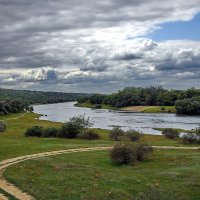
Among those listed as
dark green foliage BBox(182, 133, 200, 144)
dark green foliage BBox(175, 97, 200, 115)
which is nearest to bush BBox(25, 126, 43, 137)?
dark green foliage BBox(182, 133, 200, 144)

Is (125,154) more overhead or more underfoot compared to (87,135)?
more overhead

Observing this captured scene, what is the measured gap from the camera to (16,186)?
1107 inches

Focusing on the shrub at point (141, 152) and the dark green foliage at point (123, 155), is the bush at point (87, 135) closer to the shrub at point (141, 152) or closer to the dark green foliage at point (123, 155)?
the shrub at point (141, 152)

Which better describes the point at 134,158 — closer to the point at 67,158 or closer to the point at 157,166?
the point at 157,166

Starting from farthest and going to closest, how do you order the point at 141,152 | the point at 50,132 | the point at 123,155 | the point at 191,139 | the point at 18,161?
the point at 50,132
the point at 191,139
the point at 141,152
the point at 18,161
the point at 123,155

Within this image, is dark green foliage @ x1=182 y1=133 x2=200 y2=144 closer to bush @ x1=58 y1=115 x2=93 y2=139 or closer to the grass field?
the grass field

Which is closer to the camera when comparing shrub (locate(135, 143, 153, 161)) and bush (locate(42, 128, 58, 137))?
shrub (locate(135, 143, 153, 161))

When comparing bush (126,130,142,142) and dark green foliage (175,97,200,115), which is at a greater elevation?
dark green foliage (175,97,200,115)

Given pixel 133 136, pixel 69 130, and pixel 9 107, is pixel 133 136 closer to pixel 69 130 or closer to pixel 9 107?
pixel 69 130

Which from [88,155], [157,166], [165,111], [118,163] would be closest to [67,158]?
[88,155]

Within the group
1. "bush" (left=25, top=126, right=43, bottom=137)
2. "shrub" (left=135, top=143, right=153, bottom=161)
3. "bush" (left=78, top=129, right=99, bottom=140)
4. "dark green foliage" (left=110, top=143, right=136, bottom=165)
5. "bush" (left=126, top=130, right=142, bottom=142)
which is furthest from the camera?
"bush" (left=25, top=126, right=43, bottom=137)

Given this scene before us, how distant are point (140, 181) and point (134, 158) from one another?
9.54 meters

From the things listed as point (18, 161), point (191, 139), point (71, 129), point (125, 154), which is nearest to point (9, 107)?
point (71, 129)

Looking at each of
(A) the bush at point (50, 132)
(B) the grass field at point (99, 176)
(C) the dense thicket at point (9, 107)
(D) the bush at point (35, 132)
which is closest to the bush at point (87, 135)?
(A) the bush at point (50, 132)
